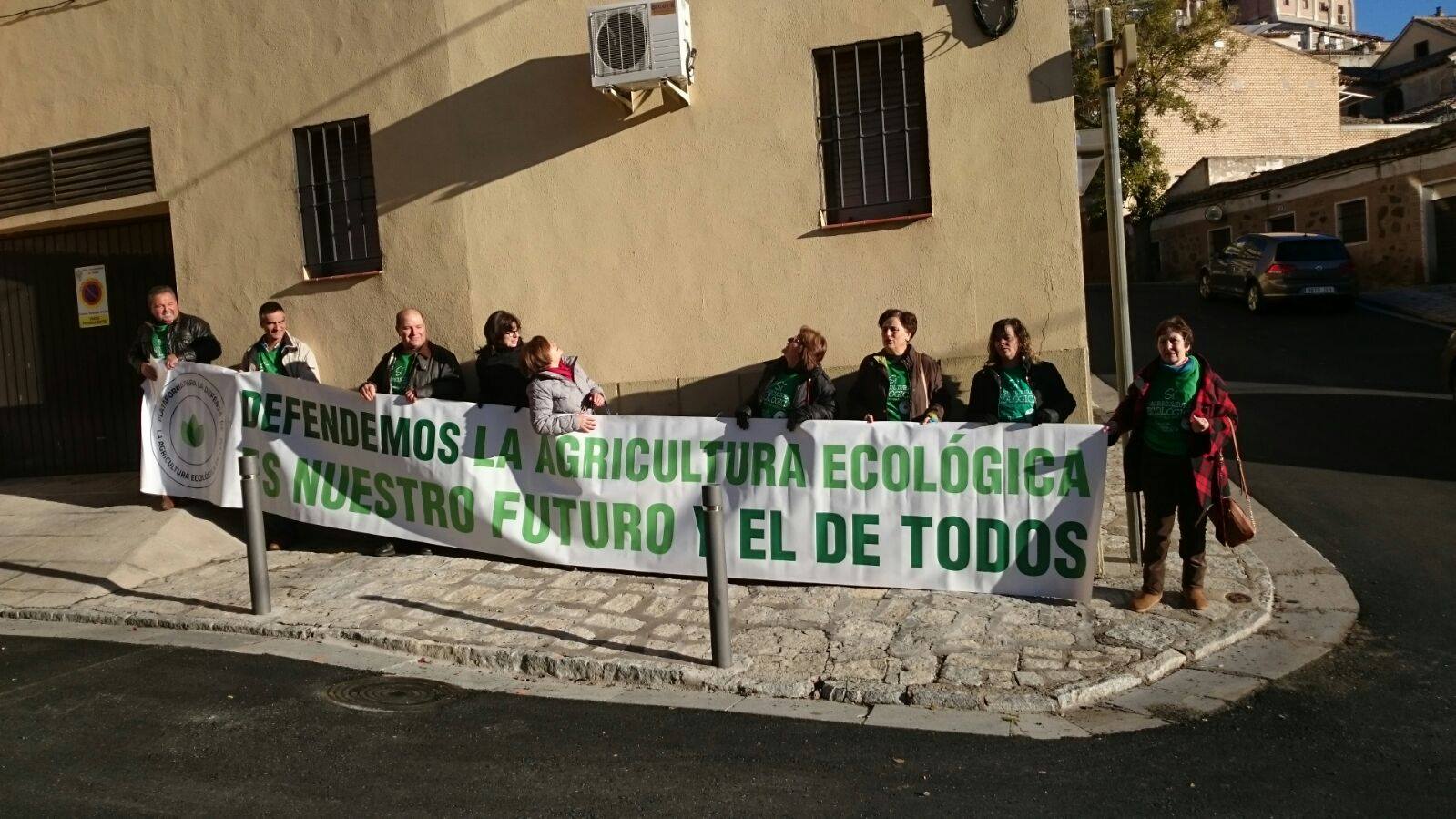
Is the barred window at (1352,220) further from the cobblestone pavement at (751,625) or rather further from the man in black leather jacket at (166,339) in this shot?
the man in black leather jacket at (166,339)

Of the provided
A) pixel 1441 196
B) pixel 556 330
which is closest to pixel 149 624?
pixel 556 330

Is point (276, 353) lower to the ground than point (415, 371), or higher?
higher

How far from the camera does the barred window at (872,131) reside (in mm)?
8156

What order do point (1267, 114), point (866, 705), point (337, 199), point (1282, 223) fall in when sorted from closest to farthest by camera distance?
point (866, 705)
point (337, 199)
point (1282, 223)
point (1267, 114)

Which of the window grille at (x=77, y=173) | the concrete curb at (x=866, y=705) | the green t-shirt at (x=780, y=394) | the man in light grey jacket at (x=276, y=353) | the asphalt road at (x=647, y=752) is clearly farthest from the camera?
the window grille at (x=77, y=173)

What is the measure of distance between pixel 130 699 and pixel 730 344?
4.63 m

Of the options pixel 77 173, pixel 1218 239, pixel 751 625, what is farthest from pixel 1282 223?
pixel 77 173

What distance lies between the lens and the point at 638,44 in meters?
8.01

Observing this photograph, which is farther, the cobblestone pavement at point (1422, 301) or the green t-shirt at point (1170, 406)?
the cobblestone pavement at point (1422, 301)

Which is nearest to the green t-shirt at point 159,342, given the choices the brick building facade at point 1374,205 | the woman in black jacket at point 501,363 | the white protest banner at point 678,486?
the white protest banner at point 678,486

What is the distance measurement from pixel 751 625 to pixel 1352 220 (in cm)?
2625

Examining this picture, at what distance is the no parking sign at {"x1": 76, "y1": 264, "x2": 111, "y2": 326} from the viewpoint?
434 inches

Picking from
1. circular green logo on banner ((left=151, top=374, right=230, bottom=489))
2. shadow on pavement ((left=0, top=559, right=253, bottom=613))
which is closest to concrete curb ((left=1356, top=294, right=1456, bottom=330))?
circular green logo on banner ((left=151, top=374, right=230, bottom=489))

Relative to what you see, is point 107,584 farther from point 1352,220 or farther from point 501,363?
point 1352,220
